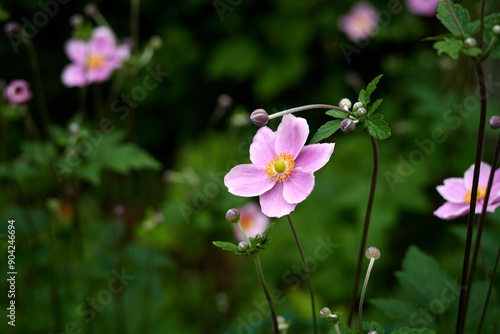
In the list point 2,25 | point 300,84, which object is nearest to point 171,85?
point 300,84

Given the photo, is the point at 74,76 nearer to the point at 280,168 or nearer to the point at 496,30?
the point at 280,168

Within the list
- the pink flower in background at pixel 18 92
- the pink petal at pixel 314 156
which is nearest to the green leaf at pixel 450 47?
the pink petal at pixel 314 156

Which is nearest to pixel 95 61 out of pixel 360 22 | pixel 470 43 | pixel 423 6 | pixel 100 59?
pixel 100 59

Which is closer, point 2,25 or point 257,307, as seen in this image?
point 257,307

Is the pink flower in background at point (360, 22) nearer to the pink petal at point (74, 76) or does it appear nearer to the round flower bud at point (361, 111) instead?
the pink petal at point (74, 76)

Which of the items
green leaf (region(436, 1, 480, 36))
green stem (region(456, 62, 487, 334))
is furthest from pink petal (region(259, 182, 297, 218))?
green leaf (region(436, 1, 480, 36))

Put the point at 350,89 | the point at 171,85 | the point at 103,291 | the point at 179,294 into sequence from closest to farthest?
the point at 103,291 < the point at 179,294 < the point at 350,89 < the point at 171,85

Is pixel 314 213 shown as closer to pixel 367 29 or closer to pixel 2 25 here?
pixel 367 29

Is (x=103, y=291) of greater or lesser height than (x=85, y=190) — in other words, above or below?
above
